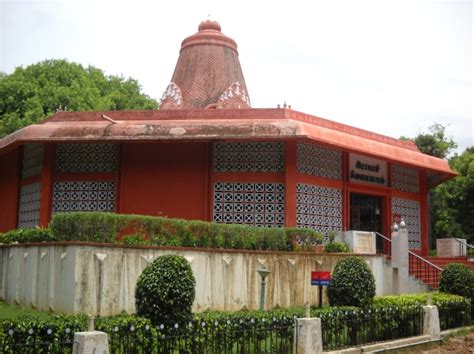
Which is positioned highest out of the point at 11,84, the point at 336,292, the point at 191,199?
the point at 11,84

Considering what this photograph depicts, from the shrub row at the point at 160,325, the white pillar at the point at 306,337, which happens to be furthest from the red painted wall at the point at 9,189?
the white pillar at the point at 306,337

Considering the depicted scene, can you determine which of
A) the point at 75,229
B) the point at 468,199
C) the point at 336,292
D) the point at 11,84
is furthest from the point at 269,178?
the point at 11,84

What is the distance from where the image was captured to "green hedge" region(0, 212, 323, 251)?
37.3ft

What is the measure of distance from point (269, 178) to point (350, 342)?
7.16 m

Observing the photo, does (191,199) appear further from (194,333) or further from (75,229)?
(194,333)

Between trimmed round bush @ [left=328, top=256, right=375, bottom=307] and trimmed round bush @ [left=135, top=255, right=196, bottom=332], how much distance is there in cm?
399

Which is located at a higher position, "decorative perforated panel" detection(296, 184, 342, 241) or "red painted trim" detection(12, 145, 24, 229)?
"red painted trim" detection(12, 145, 24, 229)

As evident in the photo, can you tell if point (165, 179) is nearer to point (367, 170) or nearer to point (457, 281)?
point (367, 170)

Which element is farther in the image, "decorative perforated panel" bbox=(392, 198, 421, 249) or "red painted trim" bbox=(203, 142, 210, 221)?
"decorative perforated panel" bbox=(392, 198, 421, 249)

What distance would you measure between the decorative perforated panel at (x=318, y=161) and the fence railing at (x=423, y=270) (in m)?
3.39

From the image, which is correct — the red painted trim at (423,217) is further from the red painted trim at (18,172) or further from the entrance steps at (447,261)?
the red painted trim at (18,172)

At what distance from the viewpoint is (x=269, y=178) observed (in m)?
16.9

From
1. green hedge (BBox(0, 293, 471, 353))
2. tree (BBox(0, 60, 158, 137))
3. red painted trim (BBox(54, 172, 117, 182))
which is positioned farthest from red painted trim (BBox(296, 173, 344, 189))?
tree (BBox(0, 60, 158, 137))

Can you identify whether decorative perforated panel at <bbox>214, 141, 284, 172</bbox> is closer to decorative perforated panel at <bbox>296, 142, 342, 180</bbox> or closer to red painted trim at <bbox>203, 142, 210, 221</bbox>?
red painted trim at <bbox>203, 142, 210, 221</bbox>
